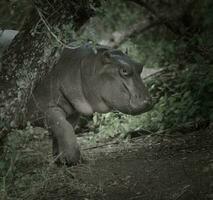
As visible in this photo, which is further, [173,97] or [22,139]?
[173,97]

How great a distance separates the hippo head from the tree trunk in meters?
0.55

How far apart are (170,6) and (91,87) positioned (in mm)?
4080

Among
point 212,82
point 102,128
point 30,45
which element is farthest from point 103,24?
point 30,45

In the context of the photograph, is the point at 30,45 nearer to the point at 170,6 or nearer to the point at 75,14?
the point at 75,14

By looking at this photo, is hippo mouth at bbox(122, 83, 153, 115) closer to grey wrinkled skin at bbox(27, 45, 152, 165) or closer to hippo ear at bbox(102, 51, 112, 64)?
grey wrinkled skin at bbox(27, 45, 152, 165)

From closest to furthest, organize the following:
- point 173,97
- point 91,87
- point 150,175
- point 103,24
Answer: point 150,175, point 91,87, point 173,97, point 103,24

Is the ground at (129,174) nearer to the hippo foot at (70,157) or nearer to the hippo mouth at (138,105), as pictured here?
the hippo foot at (70,157)

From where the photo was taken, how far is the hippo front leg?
18.2 ft

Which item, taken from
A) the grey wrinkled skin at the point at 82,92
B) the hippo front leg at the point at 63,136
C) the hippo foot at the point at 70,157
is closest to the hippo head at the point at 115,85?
the grey wrinkled skin at the point at 82,92

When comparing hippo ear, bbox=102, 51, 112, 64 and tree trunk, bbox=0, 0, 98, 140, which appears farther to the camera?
hippo ear, bbox=102, 51, 112, 64

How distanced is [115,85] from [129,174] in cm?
96

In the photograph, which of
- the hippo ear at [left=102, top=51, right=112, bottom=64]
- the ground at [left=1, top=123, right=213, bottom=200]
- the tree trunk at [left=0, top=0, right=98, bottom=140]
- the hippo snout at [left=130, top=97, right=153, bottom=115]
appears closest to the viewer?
the ground at [left=1, top=123, right=213, bottom=200]

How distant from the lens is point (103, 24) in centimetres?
1361

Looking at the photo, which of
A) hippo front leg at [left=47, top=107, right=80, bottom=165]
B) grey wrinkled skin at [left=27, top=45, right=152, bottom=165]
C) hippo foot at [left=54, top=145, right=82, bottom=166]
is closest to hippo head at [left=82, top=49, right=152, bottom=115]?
grey wrinkled skin at [left=27, top=45, right=152, bottom=165]
